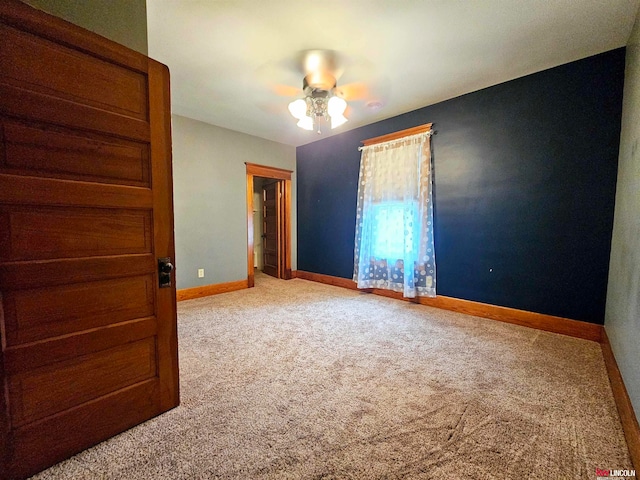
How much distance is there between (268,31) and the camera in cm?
192

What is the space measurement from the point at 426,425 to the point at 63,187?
6.73ft

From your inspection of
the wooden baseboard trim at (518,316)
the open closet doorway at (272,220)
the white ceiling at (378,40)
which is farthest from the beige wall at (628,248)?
the open closet doorway at (272,220)

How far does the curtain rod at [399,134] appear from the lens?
10.7ft

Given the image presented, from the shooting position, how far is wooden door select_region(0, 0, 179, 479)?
100 centimetres

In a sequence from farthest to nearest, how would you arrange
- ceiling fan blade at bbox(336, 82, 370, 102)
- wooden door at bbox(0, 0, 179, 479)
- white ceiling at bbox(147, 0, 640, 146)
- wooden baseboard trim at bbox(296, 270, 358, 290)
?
wooden baseboard trim at bbox(296, 270, 358, 290)
ceiling fan blade at bbox(336, 82, 370, 102)
white ceiling at bbox(147, 0, 640, 146)
wooden door at bbox(0, 0, 179, 479)

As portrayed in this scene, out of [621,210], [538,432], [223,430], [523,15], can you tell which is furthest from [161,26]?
[621,210]

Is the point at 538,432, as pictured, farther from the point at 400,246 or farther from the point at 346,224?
the point at 346,224

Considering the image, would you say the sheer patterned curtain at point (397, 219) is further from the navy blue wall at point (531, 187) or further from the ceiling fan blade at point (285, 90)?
the ceiling fan blade at point (285, 90)

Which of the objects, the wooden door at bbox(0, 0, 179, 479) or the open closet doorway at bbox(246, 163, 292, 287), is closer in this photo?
the wooden door at bbox(0, 0, 179, 479)

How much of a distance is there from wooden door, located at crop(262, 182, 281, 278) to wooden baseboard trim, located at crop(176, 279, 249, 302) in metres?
1.02

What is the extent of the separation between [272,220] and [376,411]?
4326 millimetres

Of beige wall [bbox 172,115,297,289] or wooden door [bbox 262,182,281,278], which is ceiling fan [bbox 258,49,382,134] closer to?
beige wall [bbox 172,115,297,289]

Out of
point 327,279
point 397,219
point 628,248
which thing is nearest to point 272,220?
point 327,279

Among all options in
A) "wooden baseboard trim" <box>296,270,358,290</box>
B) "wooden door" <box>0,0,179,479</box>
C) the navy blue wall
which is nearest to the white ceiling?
the navy blue wall
